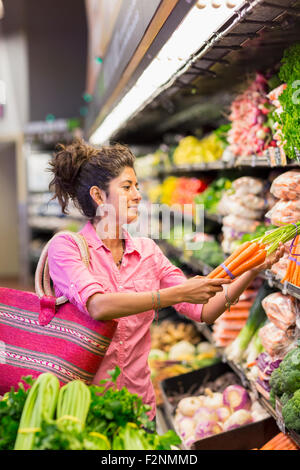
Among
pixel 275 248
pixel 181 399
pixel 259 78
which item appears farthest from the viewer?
pixel 181 399

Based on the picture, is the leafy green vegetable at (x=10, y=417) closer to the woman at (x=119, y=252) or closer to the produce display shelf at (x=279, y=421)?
the woman at (x=119, y=252)

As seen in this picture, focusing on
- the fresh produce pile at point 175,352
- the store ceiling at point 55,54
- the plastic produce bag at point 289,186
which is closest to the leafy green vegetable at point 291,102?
the plastic produce bag at point 289,186

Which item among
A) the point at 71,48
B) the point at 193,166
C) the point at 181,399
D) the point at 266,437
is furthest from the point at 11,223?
the point at 266,437

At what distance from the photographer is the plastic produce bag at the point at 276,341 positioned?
2.85m

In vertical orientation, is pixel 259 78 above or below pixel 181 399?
above

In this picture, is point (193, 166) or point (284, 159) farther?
point (193, 166)

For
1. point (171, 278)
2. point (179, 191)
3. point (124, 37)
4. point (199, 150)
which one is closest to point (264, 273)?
point (171, 278)

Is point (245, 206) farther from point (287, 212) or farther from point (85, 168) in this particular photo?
point (85, 168)

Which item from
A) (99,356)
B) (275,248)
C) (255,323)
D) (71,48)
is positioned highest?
(71,48)

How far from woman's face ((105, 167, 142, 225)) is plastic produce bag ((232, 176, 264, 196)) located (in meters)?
1.48

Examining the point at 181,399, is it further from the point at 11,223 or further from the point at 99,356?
the point at 11,223

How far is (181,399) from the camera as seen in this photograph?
400 centimetres

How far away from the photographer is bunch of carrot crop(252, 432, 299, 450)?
2916 millimetres

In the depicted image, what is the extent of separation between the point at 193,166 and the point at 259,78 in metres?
1.76
